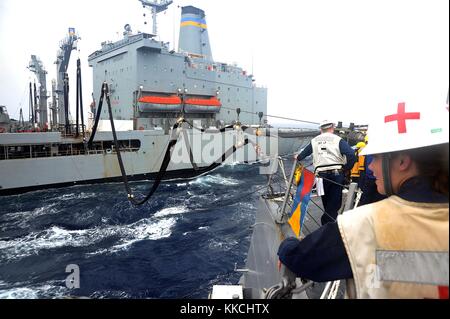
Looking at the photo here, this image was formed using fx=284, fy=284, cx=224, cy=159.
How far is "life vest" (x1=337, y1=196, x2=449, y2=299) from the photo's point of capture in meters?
0.92

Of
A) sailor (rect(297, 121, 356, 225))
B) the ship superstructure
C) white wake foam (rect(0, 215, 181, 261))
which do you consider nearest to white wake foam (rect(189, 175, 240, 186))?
the ship superstructure

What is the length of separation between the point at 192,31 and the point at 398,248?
32.1m

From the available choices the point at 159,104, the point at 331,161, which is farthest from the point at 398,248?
the point at 159,104

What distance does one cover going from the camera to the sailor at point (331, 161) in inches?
160

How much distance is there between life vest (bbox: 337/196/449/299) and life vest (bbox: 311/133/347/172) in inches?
126

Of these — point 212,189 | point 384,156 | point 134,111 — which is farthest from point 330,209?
point 134,111

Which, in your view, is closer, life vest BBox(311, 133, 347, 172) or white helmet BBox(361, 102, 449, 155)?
white helmet BBox(361, 102, 449, 155)

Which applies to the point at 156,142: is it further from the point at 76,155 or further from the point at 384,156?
the point at 384,156

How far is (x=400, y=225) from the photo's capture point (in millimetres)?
981

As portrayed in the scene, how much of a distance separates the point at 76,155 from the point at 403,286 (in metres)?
19.1

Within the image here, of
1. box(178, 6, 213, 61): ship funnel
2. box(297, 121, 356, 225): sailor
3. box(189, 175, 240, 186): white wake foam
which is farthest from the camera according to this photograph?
box(178, 6, 213, 61): ship funnel

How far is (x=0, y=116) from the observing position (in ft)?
60.9

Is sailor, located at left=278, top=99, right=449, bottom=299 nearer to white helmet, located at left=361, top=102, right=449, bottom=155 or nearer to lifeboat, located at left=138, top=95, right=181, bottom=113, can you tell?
white helmet, located at left=361, top=102, right=449, bottom=155

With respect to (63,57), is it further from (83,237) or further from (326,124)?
(326,124)
